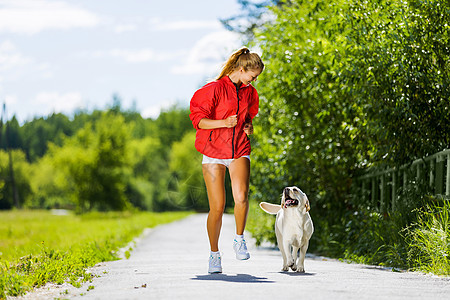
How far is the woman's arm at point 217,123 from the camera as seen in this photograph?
6445mm

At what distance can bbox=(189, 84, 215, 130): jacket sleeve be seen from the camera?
21.9ft

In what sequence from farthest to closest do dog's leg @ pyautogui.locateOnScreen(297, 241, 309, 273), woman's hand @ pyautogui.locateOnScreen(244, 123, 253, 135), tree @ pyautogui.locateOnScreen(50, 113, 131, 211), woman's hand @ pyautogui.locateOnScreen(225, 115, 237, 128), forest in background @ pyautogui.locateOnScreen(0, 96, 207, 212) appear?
forest in background @ pyautogui.locateOnScreen(0, 96, 207, 212) → tree @ pyautogui.locateOnScreen(50, 113, 131, 211) → dog's leg @ pyautogui.locateOnScreen(297, 241, 309, 273) → woman's hand @ pyautogui.locateOnScreen(244, 123, 253, 135) → woman's hand @ pyautogui.locateOnScreen(225, 115, 237, 128)

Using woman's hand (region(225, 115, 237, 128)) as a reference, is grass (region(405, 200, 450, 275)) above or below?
below

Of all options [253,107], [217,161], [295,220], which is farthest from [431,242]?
[217,161]

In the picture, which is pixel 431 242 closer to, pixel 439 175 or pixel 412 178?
pixel 439 175

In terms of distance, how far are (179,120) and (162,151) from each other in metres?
4.70

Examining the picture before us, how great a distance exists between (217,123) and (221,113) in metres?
0.23

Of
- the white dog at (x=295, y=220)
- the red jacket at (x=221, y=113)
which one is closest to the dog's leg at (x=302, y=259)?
the white dog at (x=295, y=220)

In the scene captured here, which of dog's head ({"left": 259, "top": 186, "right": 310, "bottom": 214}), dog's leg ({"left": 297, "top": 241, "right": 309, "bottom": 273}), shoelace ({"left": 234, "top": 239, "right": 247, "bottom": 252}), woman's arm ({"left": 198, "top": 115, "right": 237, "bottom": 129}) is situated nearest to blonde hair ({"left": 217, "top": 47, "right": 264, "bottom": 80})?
woman's arm ({"left": 198, "top": 115, "right": 237, "bottom": 129})

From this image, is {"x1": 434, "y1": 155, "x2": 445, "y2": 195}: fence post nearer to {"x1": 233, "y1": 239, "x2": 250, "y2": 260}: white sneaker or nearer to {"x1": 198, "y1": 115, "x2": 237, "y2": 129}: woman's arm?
{"x1": 233, "y1": 239, "x2": 250, "y2": 260}: white sneaker

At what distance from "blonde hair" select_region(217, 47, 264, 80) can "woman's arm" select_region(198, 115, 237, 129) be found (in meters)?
0.53

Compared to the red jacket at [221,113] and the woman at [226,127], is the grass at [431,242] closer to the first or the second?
the woman at [226,127]

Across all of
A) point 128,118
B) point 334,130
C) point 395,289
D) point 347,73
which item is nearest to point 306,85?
point 334,130

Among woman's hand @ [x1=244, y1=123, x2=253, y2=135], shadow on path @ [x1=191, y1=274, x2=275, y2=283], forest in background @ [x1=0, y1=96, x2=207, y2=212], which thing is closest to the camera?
shadow on path @ [x1=191, y1=274, x2=275, y2=283]
